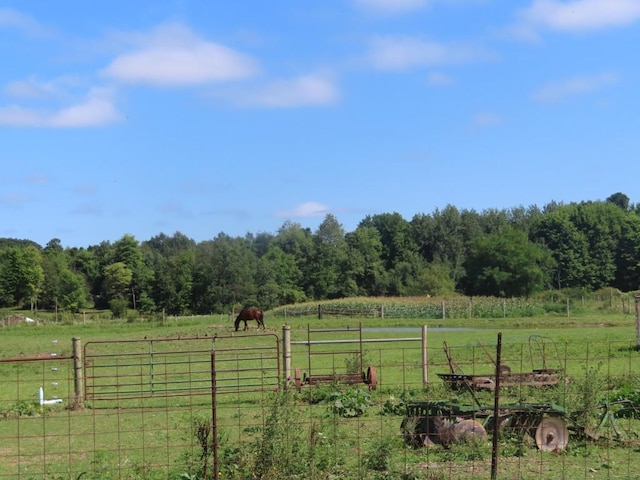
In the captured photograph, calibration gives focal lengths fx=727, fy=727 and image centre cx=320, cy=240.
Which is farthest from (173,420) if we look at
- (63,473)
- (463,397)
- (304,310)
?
(304,310)

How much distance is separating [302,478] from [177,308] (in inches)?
3325

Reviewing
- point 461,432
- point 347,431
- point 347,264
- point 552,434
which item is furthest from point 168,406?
point 347,264

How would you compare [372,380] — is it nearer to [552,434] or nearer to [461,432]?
[461,432]

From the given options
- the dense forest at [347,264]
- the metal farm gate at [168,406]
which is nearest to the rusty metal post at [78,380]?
the metal farm gate at [168,406]

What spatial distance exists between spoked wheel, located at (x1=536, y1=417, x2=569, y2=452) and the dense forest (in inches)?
2489

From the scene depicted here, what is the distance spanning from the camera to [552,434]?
9695mm

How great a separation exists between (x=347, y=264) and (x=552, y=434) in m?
92.1

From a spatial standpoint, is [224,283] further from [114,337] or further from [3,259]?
[114,337]

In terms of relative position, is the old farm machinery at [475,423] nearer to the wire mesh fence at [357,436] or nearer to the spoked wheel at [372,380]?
the wire mesh fence at [357,436]

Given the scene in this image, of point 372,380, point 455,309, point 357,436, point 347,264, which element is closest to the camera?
point 357,436

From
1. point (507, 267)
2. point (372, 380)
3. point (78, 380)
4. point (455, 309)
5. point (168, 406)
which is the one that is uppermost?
point (507, 267)

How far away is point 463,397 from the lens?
45.1ft

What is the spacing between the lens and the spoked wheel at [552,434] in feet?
31.6

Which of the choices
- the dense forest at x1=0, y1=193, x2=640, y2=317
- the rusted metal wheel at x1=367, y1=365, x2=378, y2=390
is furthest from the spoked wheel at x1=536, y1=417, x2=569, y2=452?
the dense forest at x1=0, y1=193, x2=640, y2=317
